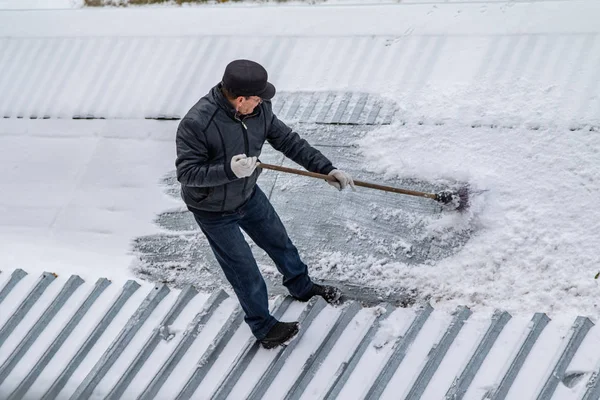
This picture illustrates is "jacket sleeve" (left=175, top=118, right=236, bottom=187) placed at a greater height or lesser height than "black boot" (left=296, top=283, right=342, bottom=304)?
greater

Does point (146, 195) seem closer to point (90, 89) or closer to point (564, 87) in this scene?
point (90, 89)

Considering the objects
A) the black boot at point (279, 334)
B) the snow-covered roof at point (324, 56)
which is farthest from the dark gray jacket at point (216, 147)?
the snow-covered roof at point (324, 56)

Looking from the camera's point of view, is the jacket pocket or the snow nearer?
the jacket pocket

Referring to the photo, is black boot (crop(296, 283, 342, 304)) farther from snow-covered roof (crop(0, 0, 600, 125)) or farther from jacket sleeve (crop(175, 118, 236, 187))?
snow-covered roof (crop(0, 0, 600, 125))

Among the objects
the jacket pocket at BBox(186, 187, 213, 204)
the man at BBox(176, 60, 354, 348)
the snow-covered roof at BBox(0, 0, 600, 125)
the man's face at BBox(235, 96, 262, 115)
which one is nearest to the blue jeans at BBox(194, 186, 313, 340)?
the man at BBox(176, 60, 354, 348)

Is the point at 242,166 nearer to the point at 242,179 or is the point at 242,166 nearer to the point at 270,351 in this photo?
the point at 242,179

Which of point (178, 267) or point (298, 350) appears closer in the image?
point (298, 350)

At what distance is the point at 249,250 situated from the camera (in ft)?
12.2

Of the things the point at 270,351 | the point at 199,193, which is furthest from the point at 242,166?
the point at 270,351

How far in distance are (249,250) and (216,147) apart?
59 centimetres

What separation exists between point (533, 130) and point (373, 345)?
177cm

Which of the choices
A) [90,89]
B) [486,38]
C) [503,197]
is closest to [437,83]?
[486,38]

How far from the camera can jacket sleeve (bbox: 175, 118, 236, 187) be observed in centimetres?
328

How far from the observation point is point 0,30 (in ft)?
22.2
